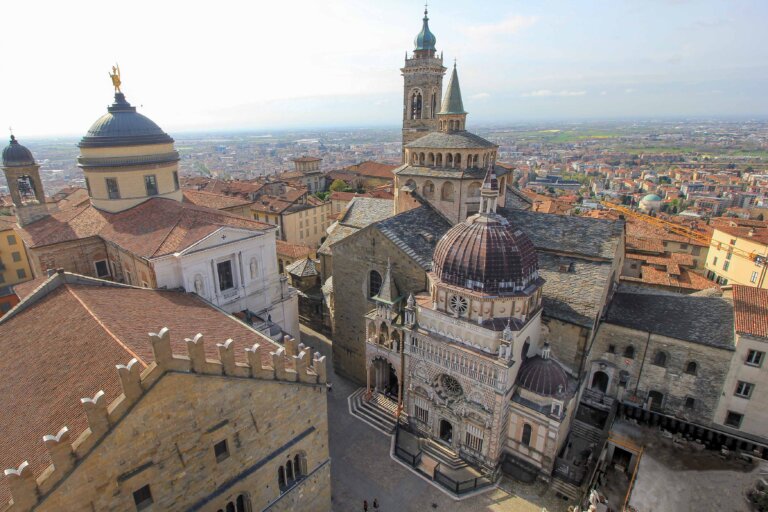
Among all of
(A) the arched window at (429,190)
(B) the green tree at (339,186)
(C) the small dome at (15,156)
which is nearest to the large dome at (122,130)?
(C) the small dome at (15,156)

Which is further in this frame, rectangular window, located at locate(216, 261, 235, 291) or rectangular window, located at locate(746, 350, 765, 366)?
rectangular window, located at locate(216, 261, 235, 291)

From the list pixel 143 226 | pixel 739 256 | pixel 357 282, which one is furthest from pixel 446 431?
pixel 739 256

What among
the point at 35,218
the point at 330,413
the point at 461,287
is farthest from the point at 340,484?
the point at 35,218

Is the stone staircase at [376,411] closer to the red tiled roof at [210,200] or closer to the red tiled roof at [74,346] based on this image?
the red tiled roof at [74,346]

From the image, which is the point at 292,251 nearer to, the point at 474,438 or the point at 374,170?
the point at 474,438

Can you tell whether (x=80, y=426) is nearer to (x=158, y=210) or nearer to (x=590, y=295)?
(x=158, y=210)

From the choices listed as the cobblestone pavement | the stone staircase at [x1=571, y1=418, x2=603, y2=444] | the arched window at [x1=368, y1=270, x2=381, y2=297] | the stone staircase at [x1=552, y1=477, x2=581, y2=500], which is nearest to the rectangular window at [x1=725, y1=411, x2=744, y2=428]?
the stone staircase at [x1=571, y1=418, x2=603, y2=444]

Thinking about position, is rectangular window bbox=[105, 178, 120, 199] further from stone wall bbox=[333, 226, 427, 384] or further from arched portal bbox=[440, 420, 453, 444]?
arched portal bbox=[440, 420, 453, 444]
